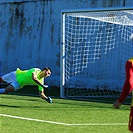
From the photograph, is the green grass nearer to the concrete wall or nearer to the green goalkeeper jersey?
the green goalkeeper jersey

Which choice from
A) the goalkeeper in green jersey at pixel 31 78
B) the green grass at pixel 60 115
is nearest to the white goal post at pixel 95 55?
the green grass at pixel 60 115

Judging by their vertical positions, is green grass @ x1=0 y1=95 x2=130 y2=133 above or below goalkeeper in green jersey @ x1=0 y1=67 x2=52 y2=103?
below

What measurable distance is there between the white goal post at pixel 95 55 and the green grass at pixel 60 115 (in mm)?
3442

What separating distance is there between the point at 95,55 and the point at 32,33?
364cm

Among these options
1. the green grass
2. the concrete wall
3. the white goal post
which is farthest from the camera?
the concrete wall

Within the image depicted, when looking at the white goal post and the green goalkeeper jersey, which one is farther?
the white goal post

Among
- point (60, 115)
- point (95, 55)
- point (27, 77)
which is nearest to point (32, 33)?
point (95, 55)

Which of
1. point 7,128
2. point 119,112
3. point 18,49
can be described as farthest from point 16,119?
point 18,49

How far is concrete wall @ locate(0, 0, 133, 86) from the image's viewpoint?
66.0 ft

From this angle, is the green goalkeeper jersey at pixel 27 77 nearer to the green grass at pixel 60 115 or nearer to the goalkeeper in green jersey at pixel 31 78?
the goalkeeper in green jersey at pixel 31 78

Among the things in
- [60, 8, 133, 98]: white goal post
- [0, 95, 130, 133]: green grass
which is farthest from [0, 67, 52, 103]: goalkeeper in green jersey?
[60, 8, 133, 98]: white goal post

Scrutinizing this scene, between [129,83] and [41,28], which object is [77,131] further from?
[41,28]

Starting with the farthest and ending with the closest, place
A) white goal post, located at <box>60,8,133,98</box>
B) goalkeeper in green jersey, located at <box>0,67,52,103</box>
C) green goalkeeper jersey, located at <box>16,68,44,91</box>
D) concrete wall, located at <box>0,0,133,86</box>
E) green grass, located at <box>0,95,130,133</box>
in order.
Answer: concrete wall, located at <box>0,0,133,86</box>
white goal post, located at <box>60,8,133,98</box>
green goalkeeper jersey, located at <box>16,68,44,91</box>
goalkeeper in green jersey, located at <box>0,67,52,103</box>
green grass, located at <box>0,95,130,133</box>

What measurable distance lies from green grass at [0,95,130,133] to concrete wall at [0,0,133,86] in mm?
5309
